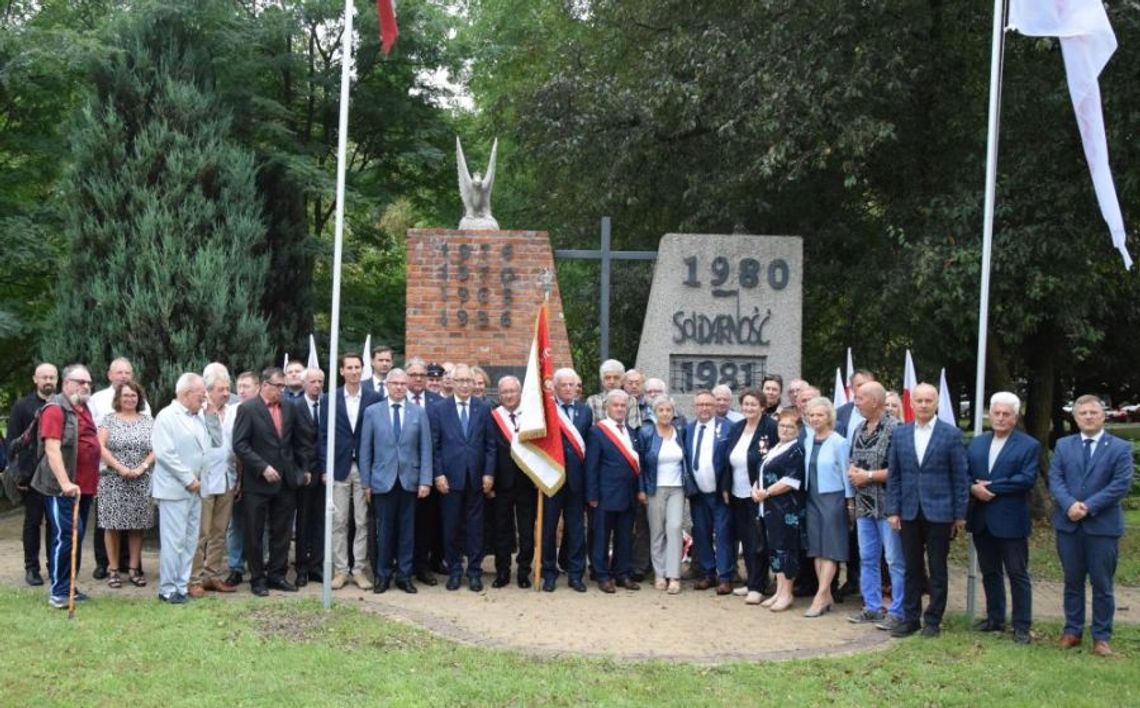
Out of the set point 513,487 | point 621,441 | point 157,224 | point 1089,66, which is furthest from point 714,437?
point 157,224

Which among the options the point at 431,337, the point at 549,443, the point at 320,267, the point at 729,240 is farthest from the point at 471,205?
the point at 320,267

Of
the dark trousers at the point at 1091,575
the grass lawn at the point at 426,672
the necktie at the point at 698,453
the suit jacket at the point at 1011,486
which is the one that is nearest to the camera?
the grass lawn at the point at 426,672

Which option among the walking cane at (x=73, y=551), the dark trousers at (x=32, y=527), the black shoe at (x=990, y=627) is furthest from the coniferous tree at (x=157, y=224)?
the black shoe at (x=990, y=627)

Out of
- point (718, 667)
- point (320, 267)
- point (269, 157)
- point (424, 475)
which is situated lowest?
point (718, 667)

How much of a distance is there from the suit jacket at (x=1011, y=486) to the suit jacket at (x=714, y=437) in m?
2.11

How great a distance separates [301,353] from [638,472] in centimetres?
722

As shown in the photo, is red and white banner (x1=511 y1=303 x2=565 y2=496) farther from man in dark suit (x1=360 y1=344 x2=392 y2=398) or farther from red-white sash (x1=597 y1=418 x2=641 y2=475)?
man in dark suit (x1=360 y1=344 x2=392 y2=398)

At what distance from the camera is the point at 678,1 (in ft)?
47.5

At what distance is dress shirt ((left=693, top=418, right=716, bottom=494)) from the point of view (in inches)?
355

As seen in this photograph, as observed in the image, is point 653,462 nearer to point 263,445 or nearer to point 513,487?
point 513,487

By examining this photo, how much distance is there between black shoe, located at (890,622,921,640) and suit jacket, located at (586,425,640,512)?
2315 millimetres

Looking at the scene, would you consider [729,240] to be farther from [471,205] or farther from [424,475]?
[424,475]

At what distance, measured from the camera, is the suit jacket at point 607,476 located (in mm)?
8953

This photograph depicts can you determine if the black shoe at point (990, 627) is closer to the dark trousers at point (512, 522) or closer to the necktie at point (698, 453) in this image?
the necktie at point (698, 453)
